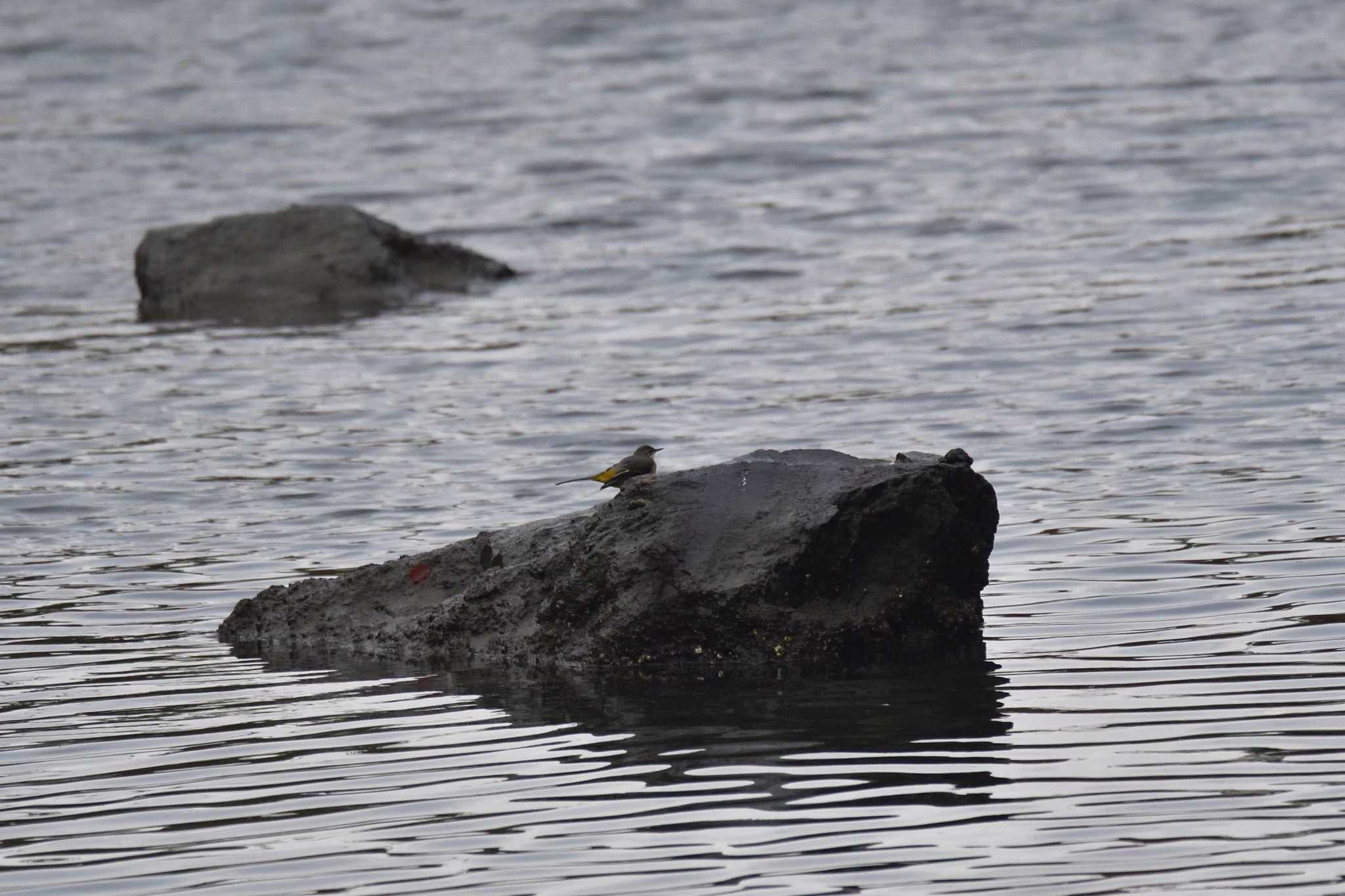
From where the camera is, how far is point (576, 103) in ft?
74.3

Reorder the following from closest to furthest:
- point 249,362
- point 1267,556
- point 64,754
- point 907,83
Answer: point 64,754
point 1267,556
point 249,362
point 907,83

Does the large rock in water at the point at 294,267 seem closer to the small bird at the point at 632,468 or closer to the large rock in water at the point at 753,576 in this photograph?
the small bird at the point at 632,468

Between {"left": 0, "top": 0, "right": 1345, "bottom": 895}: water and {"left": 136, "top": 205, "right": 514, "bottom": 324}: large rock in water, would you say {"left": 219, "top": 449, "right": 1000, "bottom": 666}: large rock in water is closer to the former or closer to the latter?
{"left": 0, "top": 0, "right": 1345, "bottom": 895}: water

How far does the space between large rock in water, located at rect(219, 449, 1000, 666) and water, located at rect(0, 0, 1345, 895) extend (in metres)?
0.21

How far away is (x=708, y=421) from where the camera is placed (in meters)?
10.9

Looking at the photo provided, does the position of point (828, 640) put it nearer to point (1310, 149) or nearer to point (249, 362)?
point (249, 362)

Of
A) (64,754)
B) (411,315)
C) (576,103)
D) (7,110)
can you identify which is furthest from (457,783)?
(7,110)

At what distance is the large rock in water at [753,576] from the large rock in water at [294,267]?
813 cm

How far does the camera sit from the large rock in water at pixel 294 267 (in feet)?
49.4

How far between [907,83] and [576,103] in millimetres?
3577

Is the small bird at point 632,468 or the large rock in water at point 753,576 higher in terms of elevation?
the small bird at point 632,468

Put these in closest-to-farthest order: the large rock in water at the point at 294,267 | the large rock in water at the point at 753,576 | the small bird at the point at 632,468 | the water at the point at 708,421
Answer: the water at the point at 708,421 < the large rock in water at the point at 753,576 < the small bird at the point at 632,468 < the large rock in water at the point at 294,267

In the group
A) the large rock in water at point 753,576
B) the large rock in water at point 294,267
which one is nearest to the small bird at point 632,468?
the large rock in water at point 753,576

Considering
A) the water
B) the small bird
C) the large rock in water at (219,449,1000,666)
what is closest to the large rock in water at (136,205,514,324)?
the water
